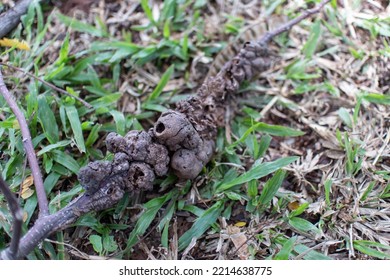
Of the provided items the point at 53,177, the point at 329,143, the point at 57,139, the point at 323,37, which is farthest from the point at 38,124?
the point at 323,37

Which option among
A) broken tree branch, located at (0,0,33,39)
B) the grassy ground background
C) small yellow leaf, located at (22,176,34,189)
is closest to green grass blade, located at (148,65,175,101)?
the grassy ground background

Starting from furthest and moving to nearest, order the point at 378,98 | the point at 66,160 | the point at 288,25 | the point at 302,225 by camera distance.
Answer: the point at 288,25, the point at 378,98, the point at 66,160, the point at 302,225

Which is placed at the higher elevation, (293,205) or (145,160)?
(145,160)

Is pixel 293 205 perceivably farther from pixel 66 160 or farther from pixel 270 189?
pixel 66 160

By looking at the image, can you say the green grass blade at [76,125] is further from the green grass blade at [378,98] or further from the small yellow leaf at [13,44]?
the green grass blade at [378,98]

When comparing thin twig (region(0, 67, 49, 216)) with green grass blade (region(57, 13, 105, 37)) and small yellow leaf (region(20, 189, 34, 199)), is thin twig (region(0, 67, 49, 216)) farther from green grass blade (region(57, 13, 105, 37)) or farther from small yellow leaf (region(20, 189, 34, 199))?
green grass blade (region(57, 13, 105, 37))

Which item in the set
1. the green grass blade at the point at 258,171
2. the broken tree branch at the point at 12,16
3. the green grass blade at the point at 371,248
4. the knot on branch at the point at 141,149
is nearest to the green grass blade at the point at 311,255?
the green grass blade at the point at 371,248

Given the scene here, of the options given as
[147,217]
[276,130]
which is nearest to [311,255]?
[276,130]
